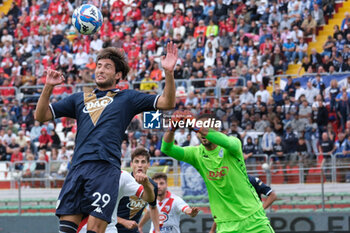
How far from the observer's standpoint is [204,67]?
866 inches

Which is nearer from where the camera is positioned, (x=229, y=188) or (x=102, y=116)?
(x=102, y=116)

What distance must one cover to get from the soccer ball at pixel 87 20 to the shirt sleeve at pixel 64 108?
3.29m

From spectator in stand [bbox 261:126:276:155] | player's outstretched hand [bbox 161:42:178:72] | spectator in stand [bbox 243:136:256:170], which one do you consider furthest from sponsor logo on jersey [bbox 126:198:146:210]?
spectator in stand [bbox 261:126:276:155]

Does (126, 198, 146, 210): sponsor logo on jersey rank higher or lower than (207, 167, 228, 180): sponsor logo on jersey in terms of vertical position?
lower

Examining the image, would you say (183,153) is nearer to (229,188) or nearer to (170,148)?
(170,148)

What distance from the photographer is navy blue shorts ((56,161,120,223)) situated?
5805 mm

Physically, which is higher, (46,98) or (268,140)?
(46,98)

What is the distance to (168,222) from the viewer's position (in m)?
10.6

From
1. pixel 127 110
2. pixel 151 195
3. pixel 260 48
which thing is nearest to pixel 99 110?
pixel 127 110

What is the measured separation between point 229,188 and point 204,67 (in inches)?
551

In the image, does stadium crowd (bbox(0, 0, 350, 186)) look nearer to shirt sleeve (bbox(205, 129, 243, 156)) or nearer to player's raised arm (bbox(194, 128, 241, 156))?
shirt sleeve (bbox(205, 129, 243, 156))

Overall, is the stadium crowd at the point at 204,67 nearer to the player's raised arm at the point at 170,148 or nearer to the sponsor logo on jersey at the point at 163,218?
the sponsor logo on jersey at the point at 163,218

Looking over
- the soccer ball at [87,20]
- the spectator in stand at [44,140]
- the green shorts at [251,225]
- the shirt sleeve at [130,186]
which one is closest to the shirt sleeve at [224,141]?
the green shorts at [251,225]

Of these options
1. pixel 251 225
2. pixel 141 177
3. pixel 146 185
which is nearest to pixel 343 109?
pixel 251 225
